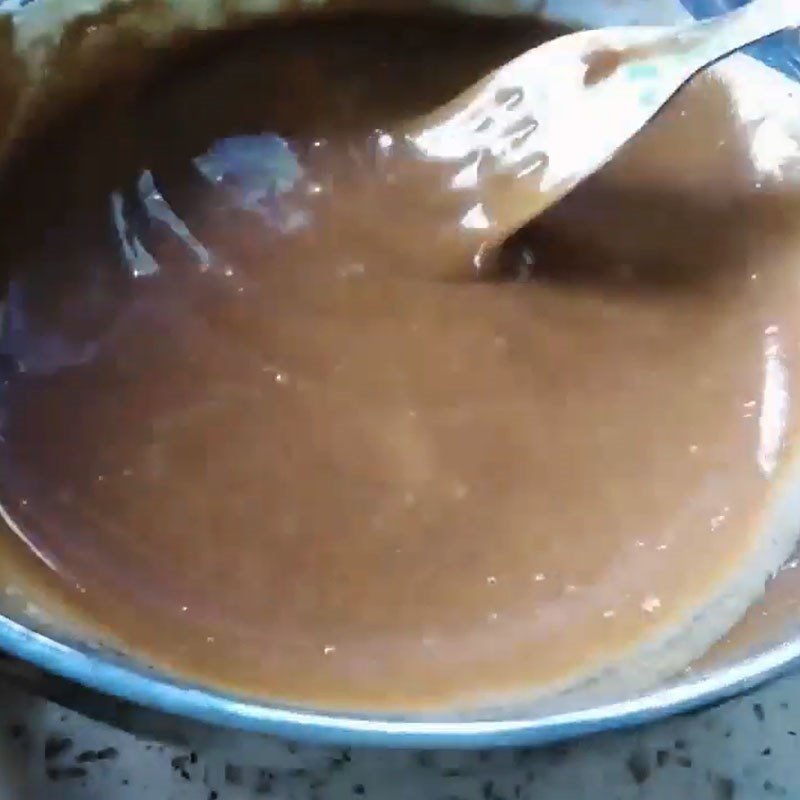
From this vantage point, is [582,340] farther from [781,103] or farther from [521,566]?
[781,103]

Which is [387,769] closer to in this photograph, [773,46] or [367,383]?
[367,383]

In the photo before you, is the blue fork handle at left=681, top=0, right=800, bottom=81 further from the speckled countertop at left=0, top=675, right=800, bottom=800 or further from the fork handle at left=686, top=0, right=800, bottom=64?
the speckled countertop at left=0, top=675, right=800, bottom=800

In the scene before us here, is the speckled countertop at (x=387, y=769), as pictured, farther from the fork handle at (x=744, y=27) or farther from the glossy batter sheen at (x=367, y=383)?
the fork handle at (x=744, y=27)

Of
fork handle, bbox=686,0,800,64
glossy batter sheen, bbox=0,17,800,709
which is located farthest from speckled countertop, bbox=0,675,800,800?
fork handle, bbox=686,0,800,64

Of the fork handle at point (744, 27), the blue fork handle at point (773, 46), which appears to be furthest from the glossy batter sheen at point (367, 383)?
the fork handle at point (744, 27)

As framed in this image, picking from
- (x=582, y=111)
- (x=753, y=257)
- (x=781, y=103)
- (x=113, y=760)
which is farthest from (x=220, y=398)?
(x=781, y=103)

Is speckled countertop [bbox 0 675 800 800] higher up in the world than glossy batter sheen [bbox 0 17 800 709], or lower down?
lower down

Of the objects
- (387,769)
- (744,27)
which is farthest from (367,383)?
(744,27)

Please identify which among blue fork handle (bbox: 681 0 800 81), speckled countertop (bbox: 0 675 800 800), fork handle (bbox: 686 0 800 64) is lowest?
speckled countertop (bbox: 0 675 800 800)
